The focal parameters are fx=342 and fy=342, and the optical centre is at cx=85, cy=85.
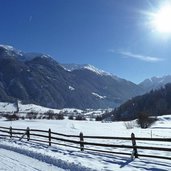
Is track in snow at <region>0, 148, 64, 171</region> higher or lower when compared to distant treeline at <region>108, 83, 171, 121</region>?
lower

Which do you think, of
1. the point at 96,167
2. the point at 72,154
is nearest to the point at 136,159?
the point at 96,167

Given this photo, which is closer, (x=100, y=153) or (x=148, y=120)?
(x=100, y=153)

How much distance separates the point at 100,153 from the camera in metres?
21.3

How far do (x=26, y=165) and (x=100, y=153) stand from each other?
5056 mm

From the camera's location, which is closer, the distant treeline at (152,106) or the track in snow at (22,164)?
the track in snow at (22,164)

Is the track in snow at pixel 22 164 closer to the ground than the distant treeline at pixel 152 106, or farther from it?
closer to the ground

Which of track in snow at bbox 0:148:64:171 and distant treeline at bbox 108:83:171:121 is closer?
track in snow at bbox 0:148:64:171

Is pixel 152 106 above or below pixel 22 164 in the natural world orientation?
above

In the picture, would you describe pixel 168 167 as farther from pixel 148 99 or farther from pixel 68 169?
pixel 148 99

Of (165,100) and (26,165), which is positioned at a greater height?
(165,100)

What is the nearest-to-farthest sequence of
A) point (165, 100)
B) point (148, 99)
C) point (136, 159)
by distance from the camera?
point (136, 159) → point (165, 100) → point (148, 99)

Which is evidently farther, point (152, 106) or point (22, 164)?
point (152, 106)

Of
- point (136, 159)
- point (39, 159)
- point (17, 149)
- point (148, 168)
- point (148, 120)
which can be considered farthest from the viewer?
point (148, 120)

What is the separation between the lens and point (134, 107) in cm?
19738
